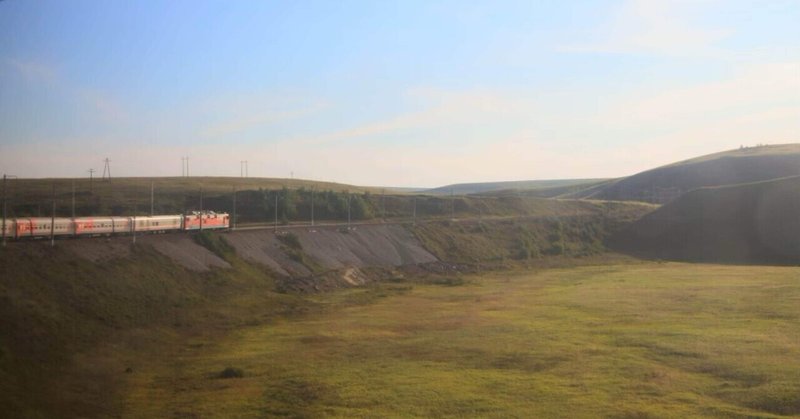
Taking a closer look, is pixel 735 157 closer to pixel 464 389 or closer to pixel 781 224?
pixel 781 224

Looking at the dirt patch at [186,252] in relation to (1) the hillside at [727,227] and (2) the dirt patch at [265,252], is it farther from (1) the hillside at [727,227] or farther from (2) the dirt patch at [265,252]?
(1) the hillside at [727,227]

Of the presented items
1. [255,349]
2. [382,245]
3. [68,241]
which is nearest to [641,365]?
[255,349]

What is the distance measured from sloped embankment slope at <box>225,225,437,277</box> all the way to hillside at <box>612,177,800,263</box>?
3088cm

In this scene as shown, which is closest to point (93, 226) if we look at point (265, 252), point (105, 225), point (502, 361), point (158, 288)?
point (105, 225)

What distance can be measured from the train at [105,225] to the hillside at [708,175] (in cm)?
11364

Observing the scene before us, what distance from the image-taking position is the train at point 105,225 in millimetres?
39994

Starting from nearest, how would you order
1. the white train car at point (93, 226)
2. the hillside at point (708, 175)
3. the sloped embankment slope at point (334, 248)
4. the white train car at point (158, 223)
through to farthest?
the white train car at point (93, 226)
the white train car at point (158, 223)
the sloped embankment slope at point (334, 248)
the hillside at point (708, 175)

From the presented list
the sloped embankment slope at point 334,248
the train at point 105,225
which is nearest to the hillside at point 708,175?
the sloped embankment slope at point 334,248

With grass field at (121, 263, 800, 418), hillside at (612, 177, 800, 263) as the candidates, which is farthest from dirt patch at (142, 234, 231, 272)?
hillside at (612, 177, 800, 263)

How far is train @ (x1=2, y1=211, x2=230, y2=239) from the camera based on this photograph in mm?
39994

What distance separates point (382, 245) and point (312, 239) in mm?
8283

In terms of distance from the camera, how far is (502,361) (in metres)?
26.7

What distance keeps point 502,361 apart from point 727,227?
7588cm

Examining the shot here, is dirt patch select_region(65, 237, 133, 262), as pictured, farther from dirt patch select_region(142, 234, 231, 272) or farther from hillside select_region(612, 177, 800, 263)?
hillside select_region(612, 177, 800, 263)
